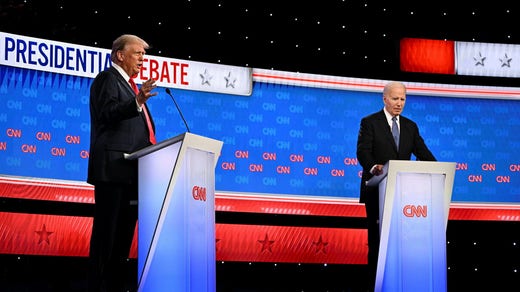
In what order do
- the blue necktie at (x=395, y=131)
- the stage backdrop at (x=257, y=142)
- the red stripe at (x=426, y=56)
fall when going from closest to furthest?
the blue necktie at (x=395, y=131), the stage backdrop at (x=257, y=142), the red stripe at (x=426, y=56)

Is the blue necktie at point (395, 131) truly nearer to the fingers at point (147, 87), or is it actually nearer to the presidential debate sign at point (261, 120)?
the presidential debate sign at point (261, 120)

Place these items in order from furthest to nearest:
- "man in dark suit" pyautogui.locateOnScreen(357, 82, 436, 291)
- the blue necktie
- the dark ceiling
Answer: the dark ceiling < the blue necktie < "man in dark suit" pyautogui.locateOnScreen(357, 82, 436, 291)

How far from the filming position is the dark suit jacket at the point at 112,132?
3150 mm

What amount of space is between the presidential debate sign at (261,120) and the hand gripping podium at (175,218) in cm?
181

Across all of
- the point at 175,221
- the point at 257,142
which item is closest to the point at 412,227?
the point at 175,221

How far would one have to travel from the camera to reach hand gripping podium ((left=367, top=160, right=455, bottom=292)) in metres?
3.58

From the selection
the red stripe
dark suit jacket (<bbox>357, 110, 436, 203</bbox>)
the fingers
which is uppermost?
the red stripe

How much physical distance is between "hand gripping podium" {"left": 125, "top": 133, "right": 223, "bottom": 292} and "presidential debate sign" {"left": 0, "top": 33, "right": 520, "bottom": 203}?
1.81 m

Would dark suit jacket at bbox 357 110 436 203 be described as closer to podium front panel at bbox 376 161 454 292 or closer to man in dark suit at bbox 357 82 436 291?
man in dark suit at bbox 357 82 436 291

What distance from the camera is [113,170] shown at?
316cm

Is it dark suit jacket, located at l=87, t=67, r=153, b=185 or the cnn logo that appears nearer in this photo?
dark suit jacket, located at l=87, t=67, r=153, b=185

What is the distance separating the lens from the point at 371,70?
5707 mm

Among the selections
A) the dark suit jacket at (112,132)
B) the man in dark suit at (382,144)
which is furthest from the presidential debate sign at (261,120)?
the dark suit jacket at (112,132)

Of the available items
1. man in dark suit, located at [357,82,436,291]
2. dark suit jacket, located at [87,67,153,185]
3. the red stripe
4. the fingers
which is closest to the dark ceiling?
the red stripe
